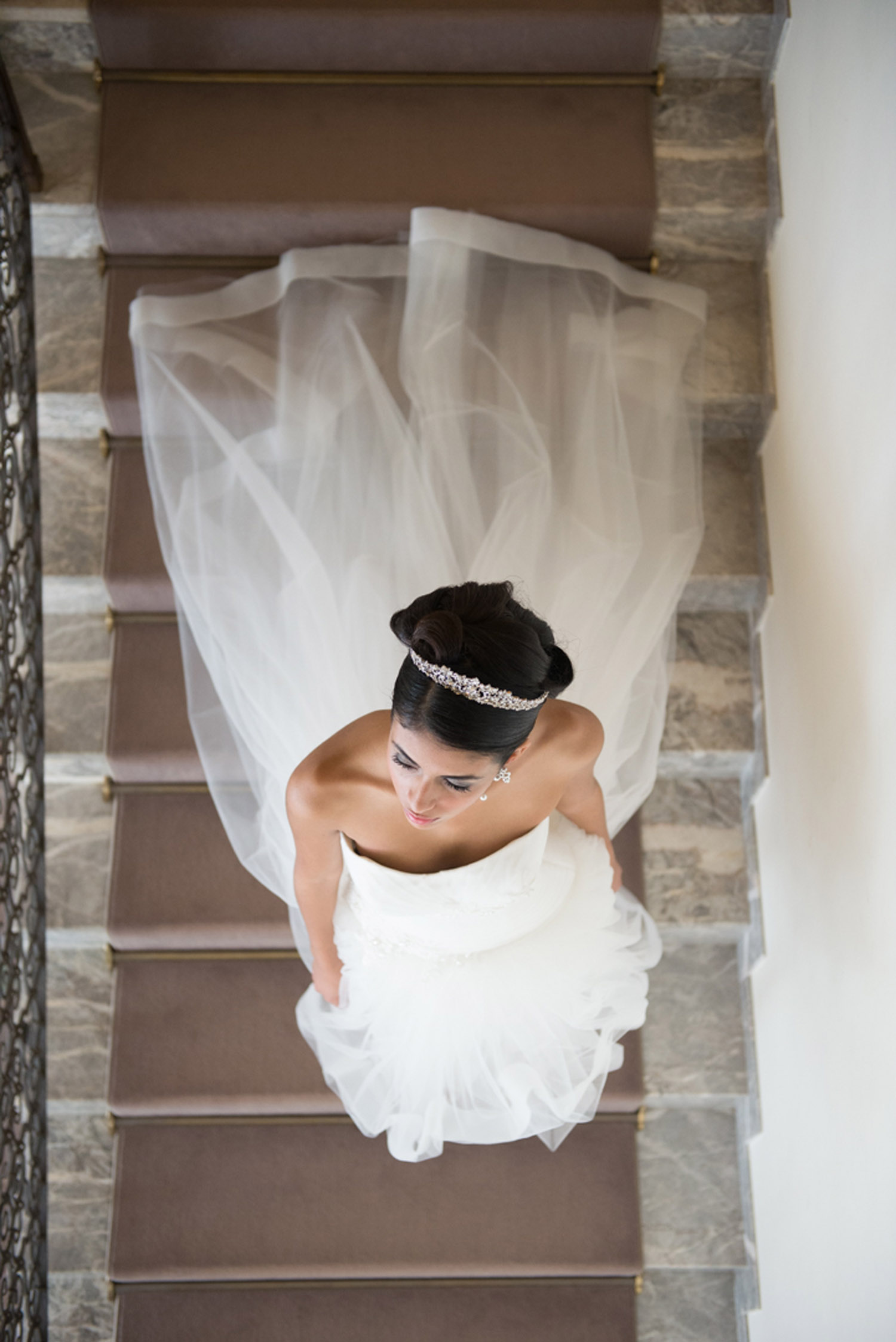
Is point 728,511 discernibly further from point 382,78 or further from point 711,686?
point 382,78

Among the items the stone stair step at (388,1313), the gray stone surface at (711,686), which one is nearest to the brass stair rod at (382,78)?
the gray stone surface at (711,686)

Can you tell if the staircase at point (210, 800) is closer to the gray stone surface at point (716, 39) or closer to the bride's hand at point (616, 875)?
the gray stone surface at point (716, 39)

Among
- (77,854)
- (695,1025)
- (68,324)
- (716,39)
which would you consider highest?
(716,39)

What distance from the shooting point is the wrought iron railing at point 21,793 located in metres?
2.57

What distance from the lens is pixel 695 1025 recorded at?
118 inches

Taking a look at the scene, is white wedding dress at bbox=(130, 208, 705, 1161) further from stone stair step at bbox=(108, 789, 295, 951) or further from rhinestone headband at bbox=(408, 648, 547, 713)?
rhinestone headband at bbox=(408, 648, 547, 713)

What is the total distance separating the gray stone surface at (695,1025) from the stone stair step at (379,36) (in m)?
2.39

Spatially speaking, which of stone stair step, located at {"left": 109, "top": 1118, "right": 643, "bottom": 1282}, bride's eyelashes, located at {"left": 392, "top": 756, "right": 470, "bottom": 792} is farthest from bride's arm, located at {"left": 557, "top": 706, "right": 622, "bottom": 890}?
stone stair step, located at {"left": 109, "top": 1118, "right": 643, "bottom": 1282}

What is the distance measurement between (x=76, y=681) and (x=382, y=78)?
1774 millimetres

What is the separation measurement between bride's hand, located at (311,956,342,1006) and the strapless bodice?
0.14m

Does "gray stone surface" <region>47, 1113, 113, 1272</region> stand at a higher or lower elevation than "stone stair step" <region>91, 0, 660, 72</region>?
lower

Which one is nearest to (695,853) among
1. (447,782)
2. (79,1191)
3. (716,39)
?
(447,782)

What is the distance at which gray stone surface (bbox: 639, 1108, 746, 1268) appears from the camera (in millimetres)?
2953

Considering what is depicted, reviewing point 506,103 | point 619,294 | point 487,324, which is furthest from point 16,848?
point 506,103
